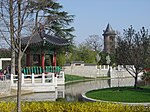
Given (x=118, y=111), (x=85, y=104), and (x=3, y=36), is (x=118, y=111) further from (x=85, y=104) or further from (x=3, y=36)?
(x=3, y=36)

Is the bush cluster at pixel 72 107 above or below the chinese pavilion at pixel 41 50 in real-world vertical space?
below

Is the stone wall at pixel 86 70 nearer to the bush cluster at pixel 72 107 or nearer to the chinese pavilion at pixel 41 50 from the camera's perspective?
the chinese pavilion at pixel 41 50

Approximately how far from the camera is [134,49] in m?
15.4

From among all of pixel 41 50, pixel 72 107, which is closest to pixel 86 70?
pixel 41 50

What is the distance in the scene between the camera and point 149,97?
12266 millimetres

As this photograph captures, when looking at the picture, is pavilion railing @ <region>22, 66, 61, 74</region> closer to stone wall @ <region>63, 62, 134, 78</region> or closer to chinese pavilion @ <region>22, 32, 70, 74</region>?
chinese pavilion @ <region>22, 32, 70, 74</region>

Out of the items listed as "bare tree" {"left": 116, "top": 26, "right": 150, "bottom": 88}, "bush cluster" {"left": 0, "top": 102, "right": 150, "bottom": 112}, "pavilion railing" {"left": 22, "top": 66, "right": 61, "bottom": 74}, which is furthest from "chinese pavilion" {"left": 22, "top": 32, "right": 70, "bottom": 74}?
"bush cluster" {"left": 0, "top": 102, "right": 150, "bottom": 112}

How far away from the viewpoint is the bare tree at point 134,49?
1516 cm

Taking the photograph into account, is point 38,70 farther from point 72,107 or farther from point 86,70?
point 72,107

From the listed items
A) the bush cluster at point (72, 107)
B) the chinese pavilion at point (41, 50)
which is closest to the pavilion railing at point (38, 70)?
the chinese pavilion at point (41, 50)

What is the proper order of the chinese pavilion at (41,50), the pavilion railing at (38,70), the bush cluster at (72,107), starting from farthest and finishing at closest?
1. the chinese pavilion at (41,50)
2. the pavilion railing at (38,70)
3. the bush cluster at (72,107)

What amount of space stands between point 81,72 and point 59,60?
388cm

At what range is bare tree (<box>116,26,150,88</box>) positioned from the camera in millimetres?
15156

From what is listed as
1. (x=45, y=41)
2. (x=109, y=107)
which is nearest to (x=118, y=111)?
(x=109, y=107)
